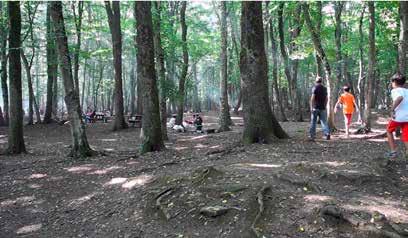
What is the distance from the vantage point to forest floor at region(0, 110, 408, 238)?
217 inches

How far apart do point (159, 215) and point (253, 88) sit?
18.0ft

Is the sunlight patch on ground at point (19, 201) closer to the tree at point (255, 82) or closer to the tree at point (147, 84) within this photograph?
the tree at point (147, 84)

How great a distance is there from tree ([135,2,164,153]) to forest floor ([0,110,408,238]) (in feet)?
2.13

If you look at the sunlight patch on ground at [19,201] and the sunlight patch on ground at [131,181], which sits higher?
the sunlight patch on ground at [131,181]

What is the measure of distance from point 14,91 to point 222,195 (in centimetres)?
1016

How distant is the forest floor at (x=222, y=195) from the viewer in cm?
551

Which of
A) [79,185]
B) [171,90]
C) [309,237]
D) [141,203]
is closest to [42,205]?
[79,185]

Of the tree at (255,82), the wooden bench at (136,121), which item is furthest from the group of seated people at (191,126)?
the tree at (255,82)

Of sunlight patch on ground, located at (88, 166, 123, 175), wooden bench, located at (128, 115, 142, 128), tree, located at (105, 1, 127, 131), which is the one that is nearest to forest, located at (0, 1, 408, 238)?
sunlight patch on ground, located at (88, 166, 123, 175)

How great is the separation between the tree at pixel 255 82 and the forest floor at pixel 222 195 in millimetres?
529

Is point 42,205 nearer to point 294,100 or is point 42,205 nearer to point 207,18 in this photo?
point 294,100

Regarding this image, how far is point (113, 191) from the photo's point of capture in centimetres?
843

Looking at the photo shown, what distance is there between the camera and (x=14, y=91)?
45.4 feet

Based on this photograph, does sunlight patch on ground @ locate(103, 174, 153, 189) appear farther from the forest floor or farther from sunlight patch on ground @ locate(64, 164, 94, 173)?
sunlight patch on ground @ locate(64, 164, 94, 173)
